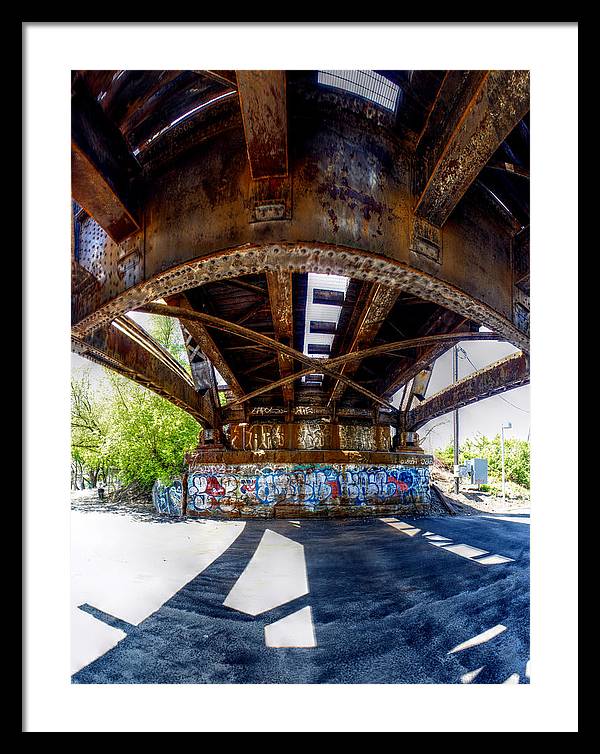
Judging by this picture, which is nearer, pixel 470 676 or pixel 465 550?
pixel 470 676

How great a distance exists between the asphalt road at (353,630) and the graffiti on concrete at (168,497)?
8.81m

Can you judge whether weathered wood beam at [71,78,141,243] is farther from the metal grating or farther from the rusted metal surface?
the metal grating

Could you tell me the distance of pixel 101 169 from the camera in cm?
296

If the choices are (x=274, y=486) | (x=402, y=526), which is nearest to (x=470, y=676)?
(x=402, y=526)

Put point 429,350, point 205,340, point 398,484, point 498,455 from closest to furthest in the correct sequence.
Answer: point 205,340, point 429,350, point 398,484, point 498,455

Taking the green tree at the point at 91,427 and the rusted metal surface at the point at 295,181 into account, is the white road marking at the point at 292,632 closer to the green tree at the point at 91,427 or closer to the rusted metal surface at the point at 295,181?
the rusted metal surface at the point at 295,181

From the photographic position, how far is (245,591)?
5.93 metres

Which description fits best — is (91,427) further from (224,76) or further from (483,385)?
(224,76)

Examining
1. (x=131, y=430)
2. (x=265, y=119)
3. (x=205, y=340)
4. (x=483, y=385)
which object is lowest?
(x=131, y=430)

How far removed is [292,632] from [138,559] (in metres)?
4.93

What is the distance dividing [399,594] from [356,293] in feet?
17.3

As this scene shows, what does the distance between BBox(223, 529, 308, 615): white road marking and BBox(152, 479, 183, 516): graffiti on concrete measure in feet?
26.1

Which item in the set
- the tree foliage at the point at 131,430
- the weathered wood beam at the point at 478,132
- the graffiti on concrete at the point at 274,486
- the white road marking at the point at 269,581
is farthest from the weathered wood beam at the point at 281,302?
Result: the tree foliage at the point at 131,430
